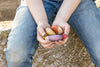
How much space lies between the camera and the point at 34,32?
2.77 feet

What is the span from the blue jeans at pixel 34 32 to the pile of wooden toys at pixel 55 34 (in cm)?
13

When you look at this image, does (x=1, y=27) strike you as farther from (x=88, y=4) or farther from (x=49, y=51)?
(x=88, y=4)

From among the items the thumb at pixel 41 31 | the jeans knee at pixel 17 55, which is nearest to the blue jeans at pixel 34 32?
the jeans knee at pixel 17 55

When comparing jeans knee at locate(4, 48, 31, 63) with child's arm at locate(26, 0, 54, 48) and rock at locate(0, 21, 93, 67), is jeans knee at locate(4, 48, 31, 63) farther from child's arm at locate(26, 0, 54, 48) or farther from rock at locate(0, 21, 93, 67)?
rock at locate(0, 21, 93, 67)

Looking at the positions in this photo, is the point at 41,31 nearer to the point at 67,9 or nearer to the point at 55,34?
the point at 55,34

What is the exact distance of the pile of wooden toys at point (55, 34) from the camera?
0.70 m

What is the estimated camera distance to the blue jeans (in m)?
0.79

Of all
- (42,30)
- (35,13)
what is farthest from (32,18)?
(42,30)

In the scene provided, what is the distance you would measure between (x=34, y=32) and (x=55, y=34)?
0.15 metres

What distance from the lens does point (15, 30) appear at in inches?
32.8

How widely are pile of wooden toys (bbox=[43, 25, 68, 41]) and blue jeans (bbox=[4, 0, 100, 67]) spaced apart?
0.44 ft

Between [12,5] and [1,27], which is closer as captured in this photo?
[1,27]

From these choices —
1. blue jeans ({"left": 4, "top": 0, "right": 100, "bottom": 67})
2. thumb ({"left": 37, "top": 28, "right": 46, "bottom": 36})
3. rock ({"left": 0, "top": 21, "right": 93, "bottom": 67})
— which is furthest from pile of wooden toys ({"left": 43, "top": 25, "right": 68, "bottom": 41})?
rock ({"left": 0, "top": 21, "right": 93, "bottom": 67})

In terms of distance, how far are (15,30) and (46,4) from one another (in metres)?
0.25
